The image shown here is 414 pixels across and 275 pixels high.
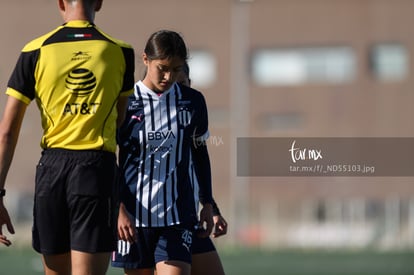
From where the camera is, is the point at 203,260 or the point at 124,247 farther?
the point at 203,260

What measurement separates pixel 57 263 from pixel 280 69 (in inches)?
1223

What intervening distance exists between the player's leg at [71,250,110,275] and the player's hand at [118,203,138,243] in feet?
1.97

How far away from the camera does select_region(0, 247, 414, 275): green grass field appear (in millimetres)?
11727

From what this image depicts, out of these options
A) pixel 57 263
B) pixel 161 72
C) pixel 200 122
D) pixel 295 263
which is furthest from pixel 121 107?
pixel 295 263

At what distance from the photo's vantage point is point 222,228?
5574 mm

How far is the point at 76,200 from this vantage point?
14.9 ft

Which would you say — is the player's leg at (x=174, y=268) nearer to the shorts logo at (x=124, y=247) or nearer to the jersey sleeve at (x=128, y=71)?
the shorts logo at (x=124, y=247)

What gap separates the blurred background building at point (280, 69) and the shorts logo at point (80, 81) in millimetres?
28000

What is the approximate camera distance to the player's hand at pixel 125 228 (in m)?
5.21

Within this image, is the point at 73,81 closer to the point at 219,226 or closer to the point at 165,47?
the point at 165,47

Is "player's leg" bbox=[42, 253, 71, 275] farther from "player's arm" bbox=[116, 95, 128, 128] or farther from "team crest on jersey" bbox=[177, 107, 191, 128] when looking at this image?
"team crest on jersey" bbox=[177, 107, 191, 128]

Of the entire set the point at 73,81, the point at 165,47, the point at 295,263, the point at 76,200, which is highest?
the point at 165,47

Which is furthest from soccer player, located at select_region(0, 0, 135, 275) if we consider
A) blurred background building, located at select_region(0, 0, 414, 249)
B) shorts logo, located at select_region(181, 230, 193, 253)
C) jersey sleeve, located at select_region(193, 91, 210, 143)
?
blurred background building, located at select_region(0, 0, 414, 249)

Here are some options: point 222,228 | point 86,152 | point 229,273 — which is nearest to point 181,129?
point 222,228
